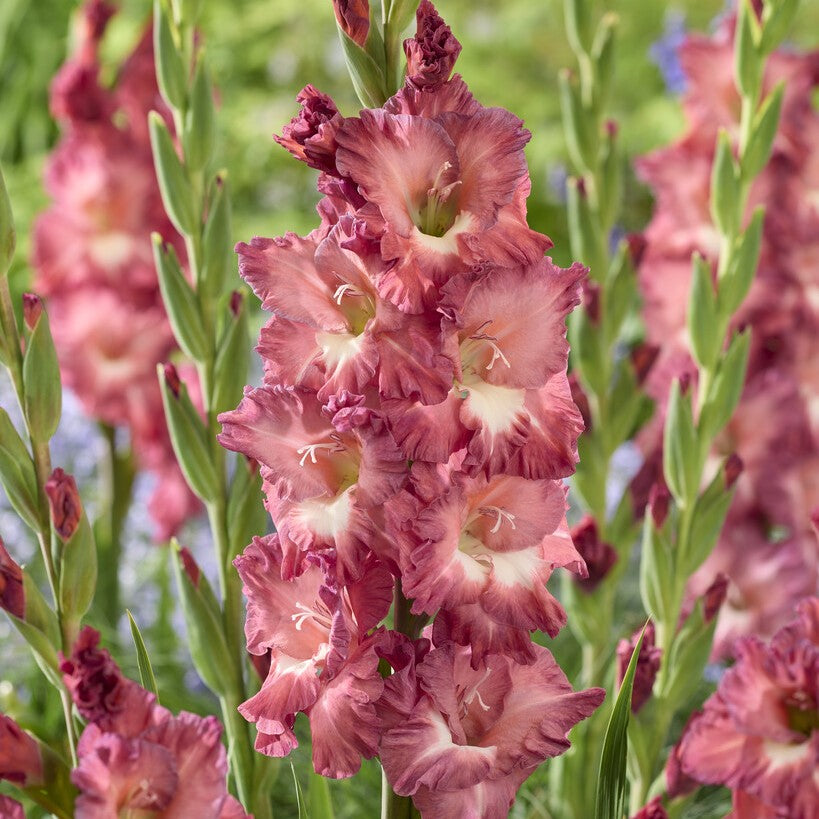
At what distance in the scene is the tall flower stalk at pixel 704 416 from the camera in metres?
0.86

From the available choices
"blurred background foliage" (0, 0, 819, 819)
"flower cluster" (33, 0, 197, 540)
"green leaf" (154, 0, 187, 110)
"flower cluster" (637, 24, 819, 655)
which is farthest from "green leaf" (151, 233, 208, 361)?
"blurred background foliage" (0, 0, 819, 819)

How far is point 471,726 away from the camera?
62 centimetres

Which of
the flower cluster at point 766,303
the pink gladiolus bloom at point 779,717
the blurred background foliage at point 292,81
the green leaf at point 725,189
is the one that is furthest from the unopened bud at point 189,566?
the blurred background foliage at point 292,81

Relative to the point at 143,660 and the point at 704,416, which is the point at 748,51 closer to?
the point at 704,416

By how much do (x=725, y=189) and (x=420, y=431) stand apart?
431mm

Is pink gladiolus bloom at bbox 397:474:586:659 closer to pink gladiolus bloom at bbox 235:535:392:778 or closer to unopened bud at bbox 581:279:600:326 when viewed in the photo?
pink gladiolus bloom at bbox 235:535:392:778

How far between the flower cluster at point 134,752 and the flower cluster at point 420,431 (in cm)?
8

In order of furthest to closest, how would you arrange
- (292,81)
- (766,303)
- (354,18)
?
(292,81), (766,303), (354,18)

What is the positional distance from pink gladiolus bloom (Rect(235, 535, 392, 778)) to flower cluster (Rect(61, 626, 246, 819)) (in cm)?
7

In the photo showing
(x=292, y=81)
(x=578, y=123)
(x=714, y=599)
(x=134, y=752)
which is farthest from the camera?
(x=292, y=81)

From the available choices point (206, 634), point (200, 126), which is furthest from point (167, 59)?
point (206, 634)

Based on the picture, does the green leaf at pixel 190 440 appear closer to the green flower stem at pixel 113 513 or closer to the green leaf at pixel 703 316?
the green leaf at pixel 703 316

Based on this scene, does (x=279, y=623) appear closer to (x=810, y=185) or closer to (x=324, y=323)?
(x=324, y=323)

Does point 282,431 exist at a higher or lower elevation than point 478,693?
higher
